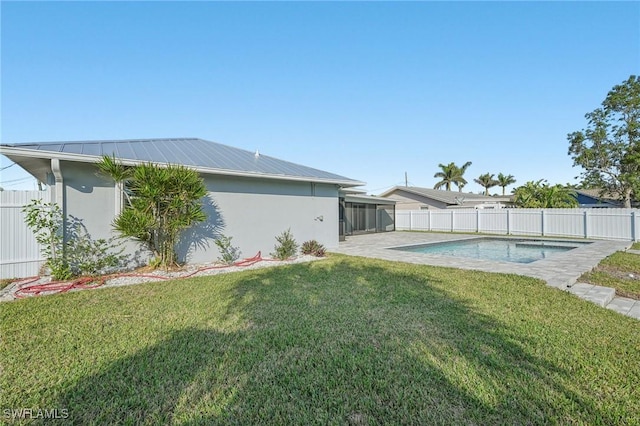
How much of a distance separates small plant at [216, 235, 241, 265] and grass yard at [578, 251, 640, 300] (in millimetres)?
9899

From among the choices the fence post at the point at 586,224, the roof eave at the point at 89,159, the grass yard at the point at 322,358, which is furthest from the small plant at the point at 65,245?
the fence post at the point at 586,224

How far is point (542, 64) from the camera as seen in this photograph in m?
12.1

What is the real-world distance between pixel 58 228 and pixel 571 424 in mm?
9951

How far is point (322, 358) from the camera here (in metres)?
3.40

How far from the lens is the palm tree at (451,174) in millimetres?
46562

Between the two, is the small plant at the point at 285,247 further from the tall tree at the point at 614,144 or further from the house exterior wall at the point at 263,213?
the tall tree at the point at 614,144

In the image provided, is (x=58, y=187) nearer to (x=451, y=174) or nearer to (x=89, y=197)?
(x=89, y=197)

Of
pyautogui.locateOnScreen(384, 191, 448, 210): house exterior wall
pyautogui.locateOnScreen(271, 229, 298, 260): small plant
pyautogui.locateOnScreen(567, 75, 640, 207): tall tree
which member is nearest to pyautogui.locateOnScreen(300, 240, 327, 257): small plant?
pyautogui.locateOnScreen(271, 229, 298, 260): small plant

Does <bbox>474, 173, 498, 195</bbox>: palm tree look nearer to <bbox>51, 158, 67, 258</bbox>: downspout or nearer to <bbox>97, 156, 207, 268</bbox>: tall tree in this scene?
<bbox>97, 156, 207, 268</bbox>: tall tree

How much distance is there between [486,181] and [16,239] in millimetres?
61933

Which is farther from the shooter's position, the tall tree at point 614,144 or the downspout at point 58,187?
the tall tree at point 614,144

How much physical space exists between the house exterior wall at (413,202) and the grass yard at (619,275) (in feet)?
61.9

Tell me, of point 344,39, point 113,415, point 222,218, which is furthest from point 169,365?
point 344,39

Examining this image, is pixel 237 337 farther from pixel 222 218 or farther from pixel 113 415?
pixel 222 218
